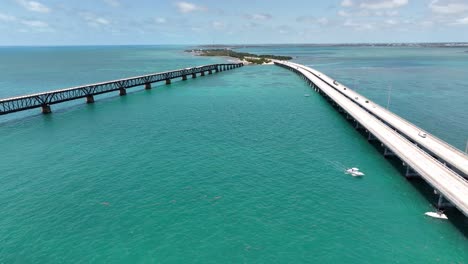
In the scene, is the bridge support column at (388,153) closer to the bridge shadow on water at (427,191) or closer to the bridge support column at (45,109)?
the bridge shadow on water at (427,191)

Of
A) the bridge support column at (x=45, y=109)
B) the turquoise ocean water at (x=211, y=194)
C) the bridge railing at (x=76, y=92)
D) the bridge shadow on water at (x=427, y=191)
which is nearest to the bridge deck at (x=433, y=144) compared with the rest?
the bridge shadow on water at (x=427, y=191)

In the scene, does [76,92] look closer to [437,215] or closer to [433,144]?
[433,144]

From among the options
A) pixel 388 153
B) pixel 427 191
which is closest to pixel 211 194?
pixel 427 191

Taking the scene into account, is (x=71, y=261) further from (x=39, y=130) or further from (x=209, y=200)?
(x=39, y=130)

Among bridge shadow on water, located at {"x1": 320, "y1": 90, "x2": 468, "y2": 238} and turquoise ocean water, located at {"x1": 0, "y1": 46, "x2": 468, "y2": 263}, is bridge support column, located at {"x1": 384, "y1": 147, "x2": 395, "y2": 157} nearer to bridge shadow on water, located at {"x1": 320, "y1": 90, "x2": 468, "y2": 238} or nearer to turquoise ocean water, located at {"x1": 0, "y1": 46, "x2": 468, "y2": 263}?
bridge shadow on water, located at {"x1": 320, "y1": 90, "x2": 468, "y2": 238}

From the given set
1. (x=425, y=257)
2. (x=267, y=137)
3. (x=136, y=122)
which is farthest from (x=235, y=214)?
(x=136, y=122)
